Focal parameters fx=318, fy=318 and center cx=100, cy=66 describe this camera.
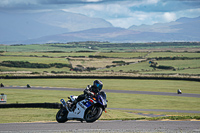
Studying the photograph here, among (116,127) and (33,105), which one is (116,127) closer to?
(116,127)

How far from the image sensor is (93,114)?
16297mm

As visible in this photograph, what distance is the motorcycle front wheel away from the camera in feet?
52.5

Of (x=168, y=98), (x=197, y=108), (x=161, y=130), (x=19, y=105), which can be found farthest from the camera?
(x=168, y=98)

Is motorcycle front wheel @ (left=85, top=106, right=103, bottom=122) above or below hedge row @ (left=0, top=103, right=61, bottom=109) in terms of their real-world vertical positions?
above

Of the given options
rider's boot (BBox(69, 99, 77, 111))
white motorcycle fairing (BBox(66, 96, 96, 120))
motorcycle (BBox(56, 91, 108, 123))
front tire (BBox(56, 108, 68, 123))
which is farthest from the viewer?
front tire (BBox(56, 108, 68, 123))

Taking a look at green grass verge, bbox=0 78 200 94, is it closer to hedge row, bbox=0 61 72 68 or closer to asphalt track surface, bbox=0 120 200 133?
hedge row, bbox=0 61 72 68

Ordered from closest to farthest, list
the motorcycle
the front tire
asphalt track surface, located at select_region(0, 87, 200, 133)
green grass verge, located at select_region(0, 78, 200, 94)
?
asphalt track surface, located at select_region(0, 87, 200, 133), the motorcycle, the front tire, green grass verge, located at select_region(0, 78, 200, 94)

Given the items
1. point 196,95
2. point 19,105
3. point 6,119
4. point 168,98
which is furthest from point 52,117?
point 196,95

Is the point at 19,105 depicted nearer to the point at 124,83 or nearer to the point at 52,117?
the point at 52,117

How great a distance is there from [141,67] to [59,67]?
108 ft

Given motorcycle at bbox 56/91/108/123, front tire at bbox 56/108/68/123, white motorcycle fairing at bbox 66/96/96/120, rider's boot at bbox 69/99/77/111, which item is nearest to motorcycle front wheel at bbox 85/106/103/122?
motorcycle at bbox 56/91/108/123

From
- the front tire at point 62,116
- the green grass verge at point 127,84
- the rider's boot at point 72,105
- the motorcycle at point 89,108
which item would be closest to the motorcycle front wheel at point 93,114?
the motorcycle at point 89,108

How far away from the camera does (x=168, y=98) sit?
2084 inches

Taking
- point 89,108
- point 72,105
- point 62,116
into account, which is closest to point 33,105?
point 62,116
